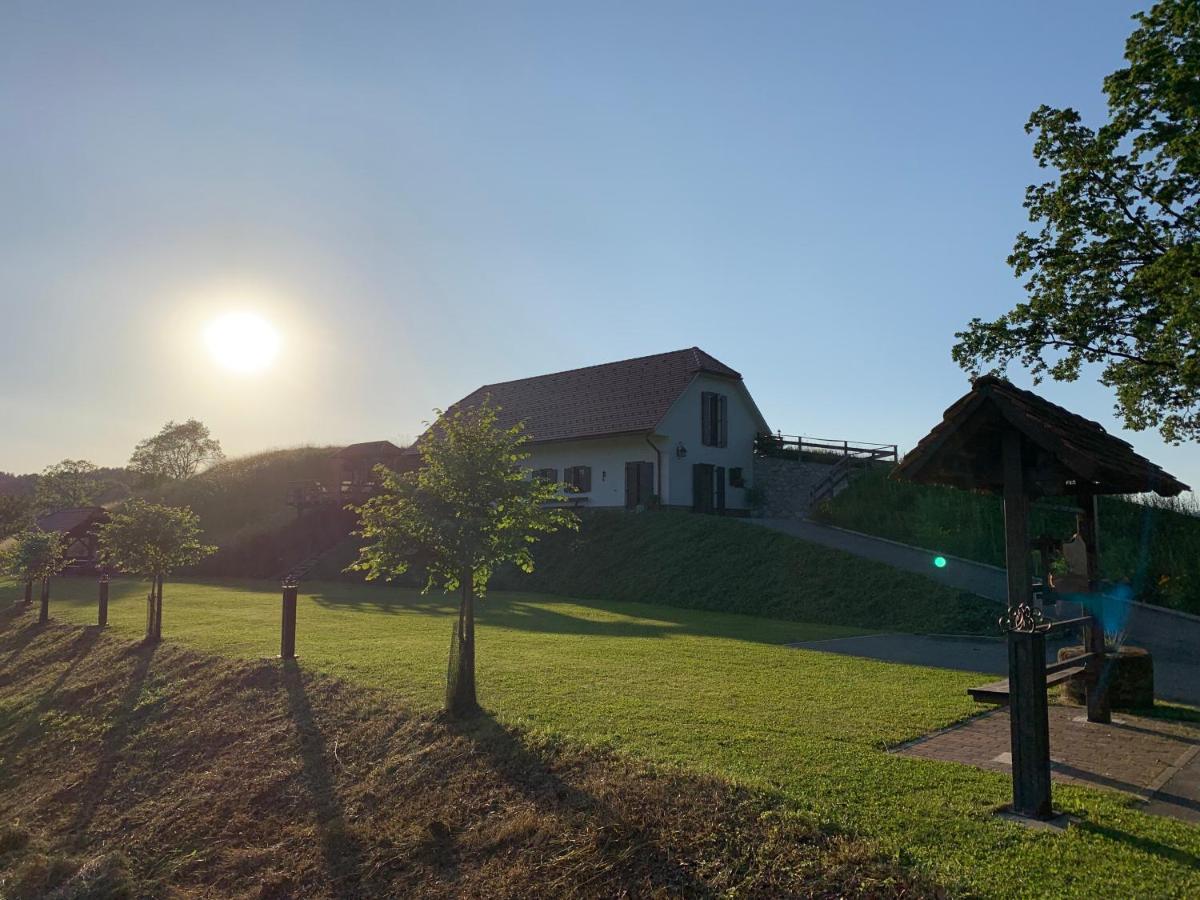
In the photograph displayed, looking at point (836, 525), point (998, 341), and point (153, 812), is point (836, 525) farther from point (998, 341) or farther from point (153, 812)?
point (153, 812)

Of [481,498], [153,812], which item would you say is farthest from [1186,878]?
[153,812]

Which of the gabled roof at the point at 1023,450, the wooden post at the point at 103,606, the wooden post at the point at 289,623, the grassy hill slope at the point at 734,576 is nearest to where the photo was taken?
the gabled roof at the point at 1023,450

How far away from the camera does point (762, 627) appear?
54.5ft

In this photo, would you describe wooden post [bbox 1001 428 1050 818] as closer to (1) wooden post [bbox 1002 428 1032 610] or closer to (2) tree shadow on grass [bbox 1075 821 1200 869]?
(1) wooden post [bbox 1002 428 1032 610]

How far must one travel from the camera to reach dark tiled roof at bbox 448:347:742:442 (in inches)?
1224

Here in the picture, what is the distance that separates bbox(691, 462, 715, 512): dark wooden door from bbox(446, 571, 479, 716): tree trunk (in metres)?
22.5

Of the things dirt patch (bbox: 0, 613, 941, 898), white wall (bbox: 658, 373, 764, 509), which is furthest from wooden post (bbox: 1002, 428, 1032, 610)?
white wall (bbox: 658, 373, 764, 509)

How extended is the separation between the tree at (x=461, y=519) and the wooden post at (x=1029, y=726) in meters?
4.63

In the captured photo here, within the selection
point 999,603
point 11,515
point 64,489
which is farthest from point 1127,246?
point 64,489

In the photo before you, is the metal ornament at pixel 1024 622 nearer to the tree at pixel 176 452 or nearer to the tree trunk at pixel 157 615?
the tree trunk at pixel 157 615

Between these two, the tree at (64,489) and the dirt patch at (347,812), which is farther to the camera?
the tree at (64,489)

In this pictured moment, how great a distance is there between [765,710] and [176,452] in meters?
78.8

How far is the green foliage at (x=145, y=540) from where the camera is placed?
49.4 feet

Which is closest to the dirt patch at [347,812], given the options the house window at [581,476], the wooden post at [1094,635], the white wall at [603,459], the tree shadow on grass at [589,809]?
the tree shadow on grass at [589,809]
